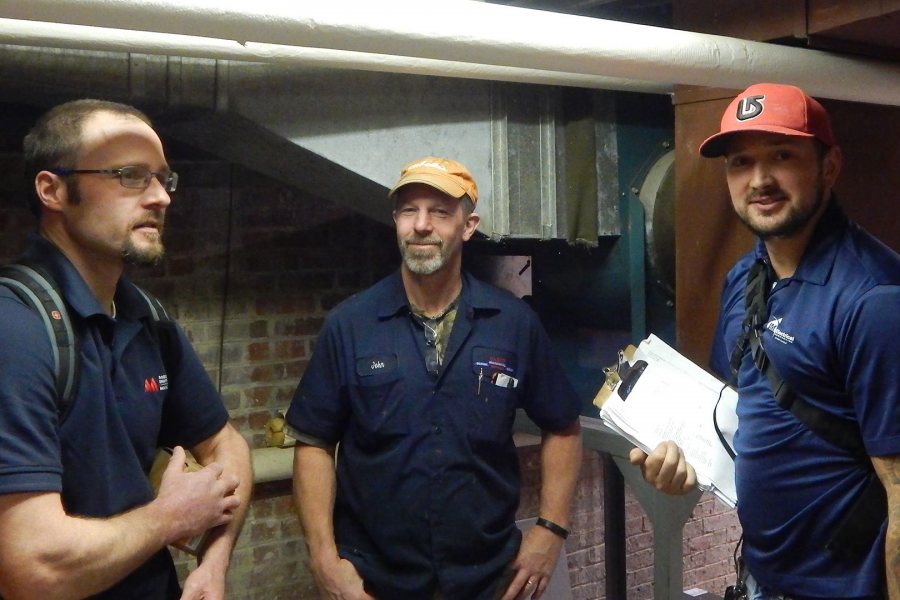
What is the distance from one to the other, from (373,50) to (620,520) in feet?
6.57

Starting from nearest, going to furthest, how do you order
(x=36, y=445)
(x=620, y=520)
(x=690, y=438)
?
(x=36, y=445)
(x=690, y=438)
(x=620, y=520)

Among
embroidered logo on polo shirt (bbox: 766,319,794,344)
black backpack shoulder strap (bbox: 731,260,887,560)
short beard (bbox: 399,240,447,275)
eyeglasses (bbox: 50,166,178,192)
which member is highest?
eyeglasses (bbox: 50,166,178,192)

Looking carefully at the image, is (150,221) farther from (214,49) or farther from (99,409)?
(214,49)

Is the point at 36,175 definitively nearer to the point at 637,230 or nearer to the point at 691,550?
the point at 637,230

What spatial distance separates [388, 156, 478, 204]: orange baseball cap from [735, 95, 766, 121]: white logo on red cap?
0.63 metres

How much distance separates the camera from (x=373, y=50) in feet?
4.91

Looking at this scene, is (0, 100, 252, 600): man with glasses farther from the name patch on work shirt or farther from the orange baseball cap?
the orange baseball cap

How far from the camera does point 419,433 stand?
5.99 ft

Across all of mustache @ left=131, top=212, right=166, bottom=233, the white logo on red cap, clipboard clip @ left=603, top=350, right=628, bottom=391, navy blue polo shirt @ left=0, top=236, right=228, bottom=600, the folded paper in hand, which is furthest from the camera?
clipboard clip @ left=603, top=350, right=628, bottom=391

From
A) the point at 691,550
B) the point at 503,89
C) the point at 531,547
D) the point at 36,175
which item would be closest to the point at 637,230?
the point at 503,89

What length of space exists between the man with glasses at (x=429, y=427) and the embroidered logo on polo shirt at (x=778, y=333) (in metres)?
0.59

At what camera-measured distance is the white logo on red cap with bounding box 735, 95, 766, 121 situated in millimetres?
1548

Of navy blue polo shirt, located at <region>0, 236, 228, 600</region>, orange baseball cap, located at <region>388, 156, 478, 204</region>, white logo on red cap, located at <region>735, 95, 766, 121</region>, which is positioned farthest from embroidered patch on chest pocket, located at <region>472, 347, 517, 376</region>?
white logo on red cap, located at <region>735, 95, 766, 121</region>

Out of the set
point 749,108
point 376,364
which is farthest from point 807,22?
point 376,364
